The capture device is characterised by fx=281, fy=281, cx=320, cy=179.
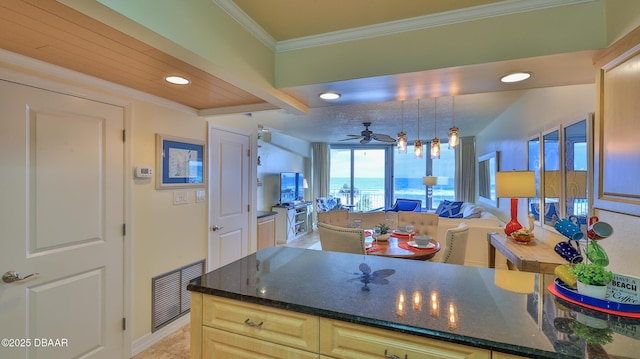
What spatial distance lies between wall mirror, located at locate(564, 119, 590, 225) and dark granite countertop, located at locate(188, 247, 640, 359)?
3.27 ft

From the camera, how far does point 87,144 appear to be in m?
1.90

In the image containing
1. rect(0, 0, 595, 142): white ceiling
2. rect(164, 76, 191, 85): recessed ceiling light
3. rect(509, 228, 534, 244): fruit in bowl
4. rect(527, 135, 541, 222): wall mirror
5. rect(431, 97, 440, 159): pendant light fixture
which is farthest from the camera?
rect(431, 97, 440, 159): pendant light fixture

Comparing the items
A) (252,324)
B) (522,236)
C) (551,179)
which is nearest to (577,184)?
(551,179)

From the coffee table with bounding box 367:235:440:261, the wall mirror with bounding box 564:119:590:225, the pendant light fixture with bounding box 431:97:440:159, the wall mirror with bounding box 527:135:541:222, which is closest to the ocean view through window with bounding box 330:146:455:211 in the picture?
the pendant light fixture with bounding box 431:97:440:159

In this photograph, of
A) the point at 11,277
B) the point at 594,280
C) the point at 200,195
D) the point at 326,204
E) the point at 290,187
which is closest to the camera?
the point at 594,280

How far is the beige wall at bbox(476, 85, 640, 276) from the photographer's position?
1306 millimetres

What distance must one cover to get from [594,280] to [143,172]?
278cm

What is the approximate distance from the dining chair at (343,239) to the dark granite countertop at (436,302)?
0.68 meters

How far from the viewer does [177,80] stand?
74.3 inches

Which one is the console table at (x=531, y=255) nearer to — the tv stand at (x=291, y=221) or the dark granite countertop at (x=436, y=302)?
the dark granite countertop at (x=436, y=302)

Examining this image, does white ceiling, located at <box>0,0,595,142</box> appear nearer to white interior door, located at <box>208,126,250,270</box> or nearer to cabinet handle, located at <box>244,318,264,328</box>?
white interior door, located at <box>208,126,250,270</box>

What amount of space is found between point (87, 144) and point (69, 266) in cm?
80

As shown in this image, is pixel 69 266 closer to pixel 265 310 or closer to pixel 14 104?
pixel 14 104

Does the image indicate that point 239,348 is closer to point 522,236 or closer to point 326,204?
point 522,236
